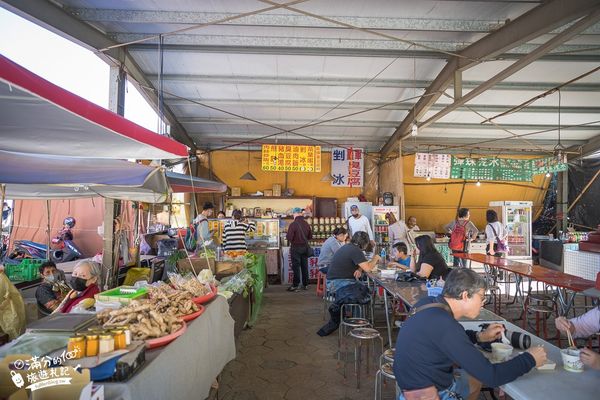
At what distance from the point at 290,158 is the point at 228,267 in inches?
190

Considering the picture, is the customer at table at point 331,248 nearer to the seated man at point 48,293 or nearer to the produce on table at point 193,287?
the produce on table at point 193,287

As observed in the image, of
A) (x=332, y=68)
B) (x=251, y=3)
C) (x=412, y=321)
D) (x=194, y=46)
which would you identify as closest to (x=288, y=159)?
(x=332, y=68)

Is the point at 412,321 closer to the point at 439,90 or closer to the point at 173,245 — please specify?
the point at 439,90

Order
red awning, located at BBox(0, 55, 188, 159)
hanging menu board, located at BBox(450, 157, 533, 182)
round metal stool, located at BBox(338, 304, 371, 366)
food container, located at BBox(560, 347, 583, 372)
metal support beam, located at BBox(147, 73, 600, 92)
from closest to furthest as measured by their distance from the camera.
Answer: red awning, located at BBox(0, 55, 188, 159), food container, located at BBox(560, 347, 583, 372), round metal stool, located at BBox(338, 304, 371, 366), metal support beam, located at BBox(147, 73, 600, 92), hanging menu board, located at BBox(450, 157, 533, 182)

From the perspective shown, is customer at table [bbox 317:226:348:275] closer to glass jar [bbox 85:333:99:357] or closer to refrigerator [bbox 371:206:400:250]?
refrigerator [bbox 371:206:400:250]

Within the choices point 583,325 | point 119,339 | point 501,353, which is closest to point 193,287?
point 119,339

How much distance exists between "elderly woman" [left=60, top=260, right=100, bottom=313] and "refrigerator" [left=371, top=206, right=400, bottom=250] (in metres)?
7.94

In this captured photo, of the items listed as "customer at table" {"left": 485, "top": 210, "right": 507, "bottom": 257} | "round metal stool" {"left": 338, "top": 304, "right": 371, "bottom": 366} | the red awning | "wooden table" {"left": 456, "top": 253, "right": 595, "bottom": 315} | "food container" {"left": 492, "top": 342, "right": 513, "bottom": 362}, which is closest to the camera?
the red awning

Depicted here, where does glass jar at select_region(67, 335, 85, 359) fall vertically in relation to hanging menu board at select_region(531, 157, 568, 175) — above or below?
below

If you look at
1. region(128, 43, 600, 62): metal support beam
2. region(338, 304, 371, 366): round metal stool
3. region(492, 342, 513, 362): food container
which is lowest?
region(338, 304, 371, 366): round metal stool

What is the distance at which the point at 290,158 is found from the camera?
10.0 meters

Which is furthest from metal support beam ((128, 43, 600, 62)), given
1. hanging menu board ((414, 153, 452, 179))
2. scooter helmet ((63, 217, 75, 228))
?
scooter helmet ((63, 217, 75, 228))

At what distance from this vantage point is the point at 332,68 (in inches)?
277

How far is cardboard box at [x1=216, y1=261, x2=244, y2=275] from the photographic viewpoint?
19.2ft
